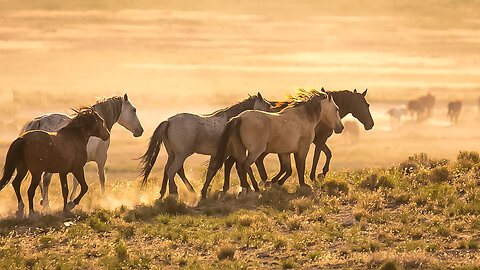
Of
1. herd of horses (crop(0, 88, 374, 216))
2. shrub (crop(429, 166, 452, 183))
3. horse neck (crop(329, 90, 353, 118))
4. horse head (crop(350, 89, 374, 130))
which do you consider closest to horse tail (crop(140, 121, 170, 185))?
herd of horses (crop(0, 88, 374, 216))

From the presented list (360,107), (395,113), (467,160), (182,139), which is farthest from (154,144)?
(395,113)

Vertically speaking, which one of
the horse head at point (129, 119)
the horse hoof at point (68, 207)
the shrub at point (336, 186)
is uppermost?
the horse head at point (129, 119)

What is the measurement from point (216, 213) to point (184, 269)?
15.0 feet

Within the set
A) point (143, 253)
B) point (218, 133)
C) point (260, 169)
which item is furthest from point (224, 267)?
point (260, 169)

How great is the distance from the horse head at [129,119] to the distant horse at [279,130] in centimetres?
238

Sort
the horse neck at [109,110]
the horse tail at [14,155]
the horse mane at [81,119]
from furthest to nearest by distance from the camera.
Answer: the horse neck at [109,110] < the horse mane at [81,119] < the horse tail at [14,155]

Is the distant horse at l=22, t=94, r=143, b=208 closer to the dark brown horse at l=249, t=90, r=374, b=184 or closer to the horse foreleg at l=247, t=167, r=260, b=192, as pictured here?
the horse foreleg at l=247, t=167, r=260, b=192

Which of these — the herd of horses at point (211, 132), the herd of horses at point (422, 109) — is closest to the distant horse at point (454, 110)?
the herd of horses at point (422, 109)

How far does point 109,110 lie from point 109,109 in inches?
1.1

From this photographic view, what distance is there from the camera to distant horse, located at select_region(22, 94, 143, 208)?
700 inches

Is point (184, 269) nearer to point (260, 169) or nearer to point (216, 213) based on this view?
point (216, 213)

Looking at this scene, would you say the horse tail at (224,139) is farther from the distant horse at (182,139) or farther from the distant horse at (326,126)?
A: the distant horse at (326,126)

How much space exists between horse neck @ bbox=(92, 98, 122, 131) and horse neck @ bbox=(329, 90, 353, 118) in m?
5.68

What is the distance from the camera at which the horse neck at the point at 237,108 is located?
19.3 metres
